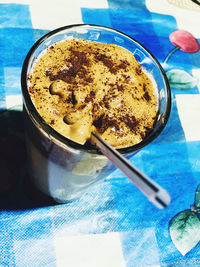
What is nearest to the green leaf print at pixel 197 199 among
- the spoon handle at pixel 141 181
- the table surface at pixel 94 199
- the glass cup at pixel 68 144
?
the table surface at pixel 94 199

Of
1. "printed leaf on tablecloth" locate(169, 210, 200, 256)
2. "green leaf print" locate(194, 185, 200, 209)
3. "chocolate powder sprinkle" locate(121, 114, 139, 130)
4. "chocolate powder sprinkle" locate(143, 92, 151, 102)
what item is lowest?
"printed leaf on tablecloth" locate(169, 210, 200, 256)

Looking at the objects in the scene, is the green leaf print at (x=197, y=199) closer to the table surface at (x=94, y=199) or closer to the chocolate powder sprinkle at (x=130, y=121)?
the table surface at (x=94, y=199)

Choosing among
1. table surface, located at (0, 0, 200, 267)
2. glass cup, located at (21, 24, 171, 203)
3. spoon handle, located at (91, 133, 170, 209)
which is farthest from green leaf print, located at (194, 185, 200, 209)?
spoon handle, located at (91, 133, 170, 209)

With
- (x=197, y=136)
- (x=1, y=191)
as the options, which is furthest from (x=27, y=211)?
(x=197, y=136)

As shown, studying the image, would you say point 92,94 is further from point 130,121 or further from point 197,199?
point 197,199

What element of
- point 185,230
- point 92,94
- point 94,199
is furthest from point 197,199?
point 92,94

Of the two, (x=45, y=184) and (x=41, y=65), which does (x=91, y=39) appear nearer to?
(x=41, y=65)

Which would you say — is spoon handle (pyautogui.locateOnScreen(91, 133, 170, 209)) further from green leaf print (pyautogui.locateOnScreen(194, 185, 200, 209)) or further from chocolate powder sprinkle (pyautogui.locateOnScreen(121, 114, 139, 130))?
green leaf print (pyautogui.locateOnScreen(194, 185, 200, 209))
